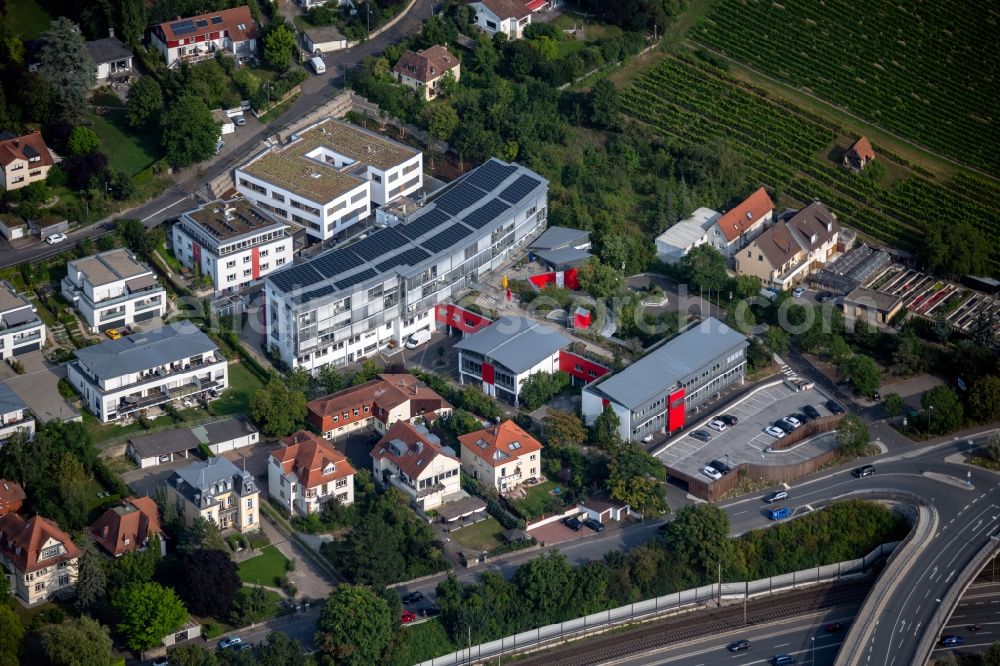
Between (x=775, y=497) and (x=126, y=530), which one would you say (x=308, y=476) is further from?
(x=775, y=497)

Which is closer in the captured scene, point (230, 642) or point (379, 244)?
point (230, 642)

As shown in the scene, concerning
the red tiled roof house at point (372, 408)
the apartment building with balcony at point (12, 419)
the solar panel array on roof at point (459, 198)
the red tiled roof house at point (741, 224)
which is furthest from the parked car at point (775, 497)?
the apartment building with balcony at point (12, 419)

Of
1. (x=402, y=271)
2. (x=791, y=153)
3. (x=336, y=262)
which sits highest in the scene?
(x=336, y=262)

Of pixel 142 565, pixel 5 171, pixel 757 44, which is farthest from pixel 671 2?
pixel 142 565

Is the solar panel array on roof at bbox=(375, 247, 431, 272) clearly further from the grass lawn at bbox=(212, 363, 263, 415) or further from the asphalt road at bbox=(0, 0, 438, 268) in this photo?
the asphalt road at bbox=(0, 0, 438, 268)

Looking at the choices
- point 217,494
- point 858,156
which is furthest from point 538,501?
point 858,156
